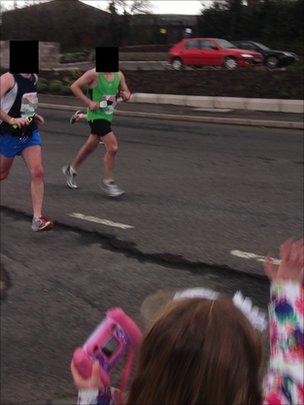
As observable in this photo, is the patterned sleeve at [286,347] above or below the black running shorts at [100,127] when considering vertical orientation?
above

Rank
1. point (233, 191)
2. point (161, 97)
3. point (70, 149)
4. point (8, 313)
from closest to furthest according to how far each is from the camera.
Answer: point (8, 313) → point (233, 191) → point (70, 149) → point (161, 97)

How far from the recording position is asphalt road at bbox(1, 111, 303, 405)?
14.3 ft

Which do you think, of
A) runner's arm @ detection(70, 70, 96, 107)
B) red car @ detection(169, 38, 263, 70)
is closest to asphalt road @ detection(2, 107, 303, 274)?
red car @ detection(169, 38, 263, 70)

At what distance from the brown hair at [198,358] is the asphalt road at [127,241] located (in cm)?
239

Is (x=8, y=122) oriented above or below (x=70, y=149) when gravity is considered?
above

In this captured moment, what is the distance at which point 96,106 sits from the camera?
11.6 ft

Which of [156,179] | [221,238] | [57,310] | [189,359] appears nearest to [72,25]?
[57,310]

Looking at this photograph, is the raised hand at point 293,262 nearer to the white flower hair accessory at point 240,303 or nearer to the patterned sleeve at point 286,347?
the patterned sleeve at point 286,347

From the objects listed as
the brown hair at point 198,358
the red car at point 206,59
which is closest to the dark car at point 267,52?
the red car at point 206,59

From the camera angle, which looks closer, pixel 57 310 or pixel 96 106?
pixel 96 106

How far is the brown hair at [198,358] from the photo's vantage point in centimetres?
142

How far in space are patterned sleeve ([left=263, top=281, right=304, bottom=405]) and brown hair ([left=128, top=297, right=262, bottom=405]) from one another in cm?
20

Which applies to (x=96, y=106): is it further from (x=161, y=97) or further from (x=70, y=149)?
(x=161, y=97)

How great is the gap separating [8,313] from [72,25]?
7.19 feet
